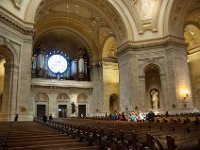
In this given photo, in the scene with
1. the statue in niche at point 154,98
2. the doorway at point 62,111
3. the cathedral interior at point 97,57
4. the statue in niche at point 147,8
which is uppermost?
the statue in niche at point 147,8

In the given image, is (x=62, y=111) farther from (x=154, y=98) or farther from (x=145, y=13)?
(x=145, y=13)

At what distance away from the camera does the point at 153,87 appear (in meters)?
20.4

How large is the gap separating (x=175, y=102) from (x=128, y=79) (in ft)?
14.9

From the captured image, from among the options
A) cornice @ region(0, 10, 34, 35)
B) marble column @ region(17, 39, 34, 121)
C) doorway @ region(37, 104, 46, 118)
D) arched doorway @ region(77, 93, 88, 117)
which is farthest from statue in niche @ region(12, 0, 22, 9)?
arched doorway @ region(77, 93, 88, 117)

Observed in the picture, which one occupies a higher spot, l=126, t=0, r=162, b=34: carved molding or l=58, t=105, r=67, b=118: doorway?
l=126, t=0, r=162, b=34: carved molding

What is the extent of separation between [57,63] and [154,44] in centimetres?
1434

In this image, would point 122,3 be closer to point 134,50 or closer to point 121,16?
point 121,16

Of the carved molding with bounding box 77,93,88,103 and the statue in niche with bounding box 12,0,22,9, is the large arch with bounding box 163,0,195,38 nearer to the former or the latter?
the statue in niche with bounding box 12,0,22,9

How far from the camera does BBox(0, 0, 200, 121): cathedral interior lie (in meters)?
14.6

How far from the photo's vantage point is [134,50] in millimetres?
19344

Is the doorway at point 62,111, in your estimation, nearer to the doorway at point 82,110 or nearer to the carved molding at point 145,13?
the doorway at point 82,110

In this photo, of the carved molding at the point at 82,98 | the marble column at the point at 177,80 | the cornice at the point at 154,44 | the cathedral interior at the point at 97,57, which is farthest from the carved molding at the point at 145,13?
the carved molding at the point at 82,98

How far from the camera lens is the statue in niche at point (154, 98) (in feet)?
65.4

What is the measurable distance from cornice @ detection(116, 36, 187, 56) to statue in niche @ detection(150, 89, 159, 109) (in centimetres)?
450
